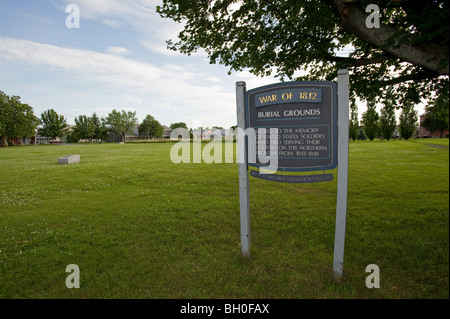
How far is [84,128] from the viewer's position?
4299 inches

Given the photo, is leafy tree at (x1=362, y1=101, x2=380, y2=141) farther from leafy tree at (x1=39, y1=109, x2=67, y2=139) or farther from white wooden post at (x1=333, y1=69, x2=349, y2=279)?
leafy tree at (x1=39, y1=109, x2=67, y2=139)

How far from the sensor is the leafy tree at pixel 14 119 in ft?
207

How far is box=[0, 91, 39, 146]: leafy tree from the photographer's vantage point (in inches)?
2486

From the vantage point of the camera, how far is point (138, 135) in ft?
424

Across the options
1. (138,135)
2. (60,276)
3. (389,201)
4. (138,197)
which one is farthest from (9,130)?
(389,201)

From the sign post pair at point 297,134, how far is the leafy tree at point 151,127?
12336cm

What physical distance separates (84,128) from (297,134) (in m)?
126

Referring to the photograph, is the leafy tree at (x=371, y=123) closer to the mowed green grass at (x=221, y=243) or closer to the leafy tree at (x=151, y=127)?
the mowed green grass at (x=221, y=243)

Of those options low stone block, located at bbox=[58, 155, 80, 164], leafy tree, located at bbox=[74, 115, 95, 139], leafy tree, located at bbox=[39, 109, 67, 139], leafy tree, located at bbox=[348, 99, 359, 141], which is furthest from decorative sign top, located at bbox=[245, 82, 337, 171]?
leafy tree, located at bbox=[74, 115, 95, 139]
